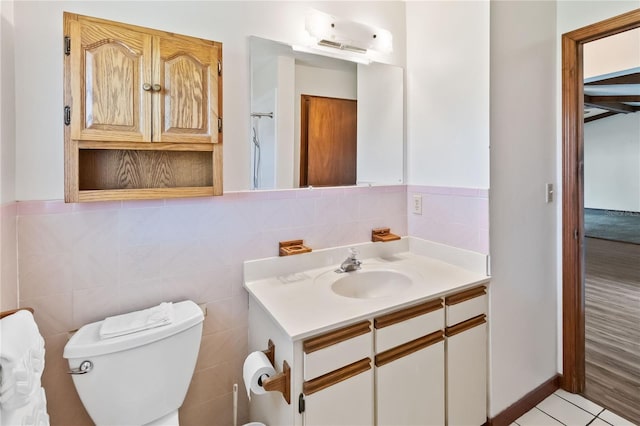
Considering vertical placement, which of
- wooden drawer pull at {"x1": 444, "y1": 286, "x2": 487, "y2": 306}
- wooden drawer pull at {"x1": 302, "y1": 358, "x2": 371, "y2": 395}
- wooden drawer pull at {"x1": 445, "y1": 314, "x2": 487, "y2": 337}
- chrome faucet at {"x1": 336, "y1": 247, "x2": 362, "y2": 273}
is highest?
chrome faucet at {"x1": 336, "y1": 247, "x2": 362, "y2": 273}

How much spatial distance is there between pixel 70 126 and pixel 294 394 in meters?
1.17

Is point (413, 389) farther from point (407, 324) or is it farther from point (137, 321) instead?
point (137, 321)

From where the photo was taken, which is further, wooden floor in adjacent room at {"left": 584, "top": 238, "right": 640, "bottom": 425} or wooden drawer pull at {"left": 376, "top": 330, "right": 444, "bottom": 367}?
wooden floor in adjacent room at {"left": 584, "top": 238, "right": 640, "bottom": 425}

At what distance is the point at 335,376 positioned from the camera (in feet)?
3.84

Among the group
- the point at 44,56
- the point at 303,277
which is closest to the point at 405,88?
the point at 303,277

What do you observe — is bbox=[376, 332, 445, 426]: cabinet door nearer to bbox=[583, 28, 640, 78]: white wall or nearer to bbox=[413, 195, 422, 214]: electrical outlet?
bbox=[413, 195, 422, 214]: electrical outlet

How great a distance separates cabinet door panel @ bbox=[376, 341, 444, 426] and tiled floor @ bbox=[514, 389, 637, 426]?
701 mm

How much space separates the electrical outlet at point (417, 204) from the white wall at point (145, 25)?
1.05 meters

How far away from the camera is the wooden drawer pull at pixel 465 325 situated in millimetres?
1487

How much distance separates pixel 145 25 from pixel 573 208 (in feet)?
7.86

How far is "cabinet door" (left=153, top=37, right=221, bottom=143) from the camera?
1.21 m

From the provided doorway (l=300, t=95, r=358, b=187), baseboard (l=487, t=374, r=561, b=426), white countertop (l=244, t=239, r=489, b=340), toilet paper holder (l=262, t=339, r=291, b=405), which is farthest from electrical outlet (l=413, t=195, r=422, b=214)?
toilet paper holder (l=262, t=339, r=291, b=405)

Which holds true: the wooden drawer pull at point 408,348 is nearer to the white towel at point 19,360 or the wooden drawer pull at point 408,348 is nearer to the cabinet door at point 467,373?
the cabinet door at point 467,373

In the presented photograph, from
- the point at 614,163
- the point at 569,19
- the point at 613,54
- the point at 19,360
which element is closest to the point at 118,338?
the point at 19,360
